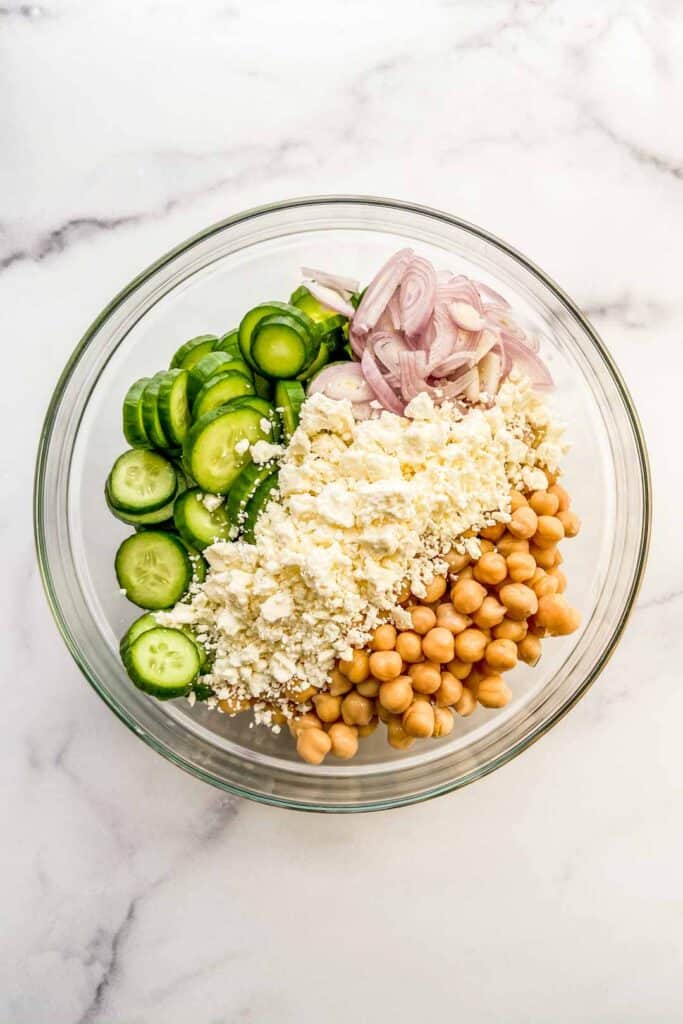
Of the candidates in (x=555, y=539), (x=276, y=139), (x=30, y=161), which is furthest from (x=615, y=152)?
(x=30, y=161)

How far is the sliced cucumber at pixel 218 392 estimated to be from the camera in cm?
190

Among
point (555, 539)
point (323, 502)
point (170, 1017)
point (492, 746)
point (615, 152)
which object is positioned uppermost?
point (615, 152)

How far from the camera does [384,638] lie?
184 centimetres

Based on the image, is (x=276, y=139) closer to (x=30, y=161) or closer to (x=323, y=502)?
(x=30, y=161)

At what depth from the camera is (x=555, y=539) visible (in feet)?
6.19

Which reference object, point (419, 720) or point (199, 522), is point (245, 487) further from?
point (419, 720)

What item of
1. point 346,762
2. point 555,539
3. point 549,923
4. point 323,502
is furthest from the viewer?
point 549,923

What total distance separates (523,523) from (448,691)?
38 cm

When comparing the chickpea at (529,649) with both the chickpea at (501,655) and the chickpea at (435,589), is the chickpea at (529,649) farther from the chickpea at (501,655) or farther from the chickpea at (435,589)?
the chickpea at (435,589)

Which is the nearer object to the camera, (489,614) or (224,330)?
(489,614)

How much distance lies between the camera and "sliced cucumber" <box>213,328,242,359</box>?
203 cm

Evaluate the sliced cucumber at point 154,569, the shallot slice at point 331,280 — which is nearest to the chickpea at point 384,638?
the sliced cucumber at point 154,569

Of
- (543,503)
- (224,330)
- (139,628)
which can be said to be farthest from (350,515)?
(224,330)

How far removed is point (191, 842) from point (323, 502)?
1.01 metres
